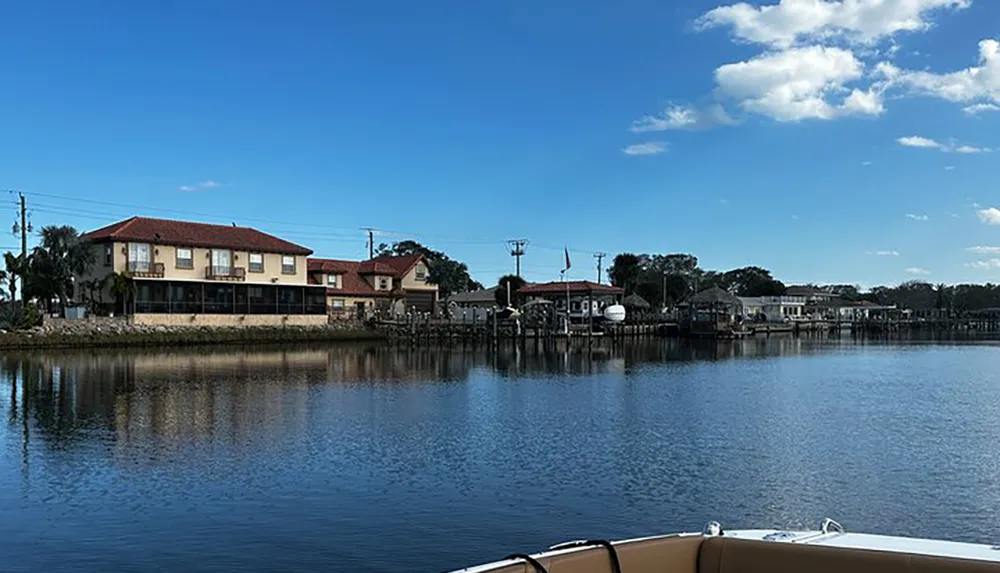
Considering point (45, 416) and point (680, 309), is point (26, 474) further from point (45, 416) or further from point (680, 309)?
point (680, 309)

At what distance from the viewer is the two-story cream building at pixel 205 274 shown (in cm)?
6059

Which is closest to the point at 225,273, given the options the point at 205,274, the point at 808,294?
the point at 205,274

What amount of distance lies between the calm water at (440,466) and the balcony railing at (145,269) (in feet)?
88.5

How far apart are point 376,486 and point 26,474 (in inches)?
274

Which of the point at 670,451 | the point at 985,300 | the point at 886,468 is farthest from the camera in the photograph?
the point at 985,300

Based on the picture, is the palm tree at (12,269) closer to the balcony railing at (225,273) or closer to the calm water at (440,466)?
the balcony railing at (225,273)

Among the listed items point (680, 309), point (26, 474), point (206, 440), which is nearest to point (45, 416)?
point (206, 440)

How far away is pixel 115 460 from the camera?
1731 cm

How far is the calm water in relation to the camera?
38.8ft

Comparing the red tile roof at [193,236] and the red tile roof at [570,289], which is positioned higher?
the red tile roof at [193,236]

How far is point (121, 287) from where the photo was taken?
5866 centimetres

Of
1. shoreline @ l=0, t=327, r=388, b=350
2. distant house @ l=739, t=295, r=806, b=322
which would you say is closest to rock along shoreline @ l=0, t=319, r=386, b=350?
shoreline @ l=0, t=327, r=388, b=350

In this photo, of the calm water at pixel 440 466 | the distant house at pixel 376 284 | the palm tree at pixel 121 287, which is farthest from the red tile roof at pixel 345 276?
the calm water at pixel 440 466

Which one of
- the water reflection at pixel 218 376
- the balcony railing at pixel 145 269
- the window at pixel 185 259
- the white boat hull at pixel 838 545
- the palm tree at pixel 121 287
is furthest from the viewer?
the window at pixel 185 259
